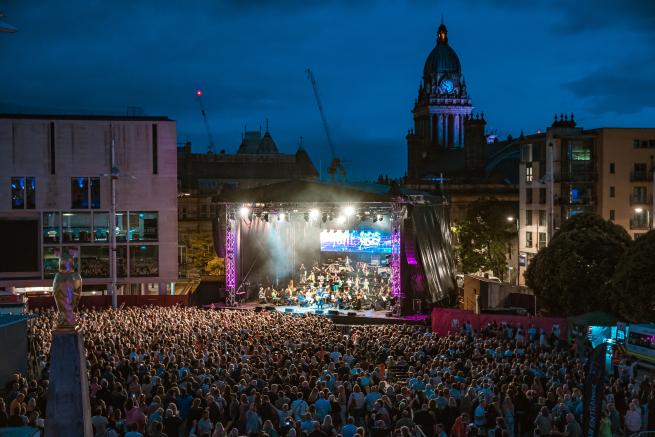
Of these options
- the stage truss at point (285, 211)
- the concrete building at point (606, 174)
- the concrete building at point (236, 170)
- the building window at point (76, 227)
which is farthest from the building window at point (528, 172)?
the concrete building at point (236, 170)

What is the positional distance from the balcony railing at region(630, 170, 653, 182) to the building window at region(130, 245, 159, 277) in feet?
94.4

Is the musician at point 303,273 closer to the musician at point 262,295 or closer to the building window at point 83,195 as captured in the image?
the musician at point 262,295

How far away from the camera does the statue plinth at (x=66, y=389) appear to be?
753 cm

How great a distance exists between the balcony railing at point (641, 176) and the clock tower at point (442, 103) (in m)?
51.9

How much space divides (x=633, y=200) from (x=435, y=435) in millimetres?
38061

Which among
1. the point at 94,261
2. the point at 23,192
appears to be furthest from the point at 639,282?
the point at 23,192

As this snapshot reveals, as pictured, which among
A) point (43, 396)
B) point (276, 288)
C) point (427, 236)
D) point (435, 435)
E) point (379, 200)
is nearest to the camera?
point (435, 435)

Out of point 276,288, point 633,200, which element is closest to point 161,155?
point 276,288

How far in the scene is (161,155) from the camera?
43812 mm

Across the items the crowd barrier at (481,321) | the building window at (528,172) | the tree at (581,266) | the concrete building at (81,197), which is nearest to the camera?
the crowd barrier at (481,321)

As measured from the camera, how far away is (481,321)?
84.6ft

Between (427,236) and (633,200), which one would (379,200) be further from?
(633,200)

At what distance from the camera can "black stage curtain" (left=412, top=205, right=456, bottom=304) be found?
3619cm

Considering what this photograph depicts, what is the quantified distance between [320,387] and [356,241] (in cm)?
2706
